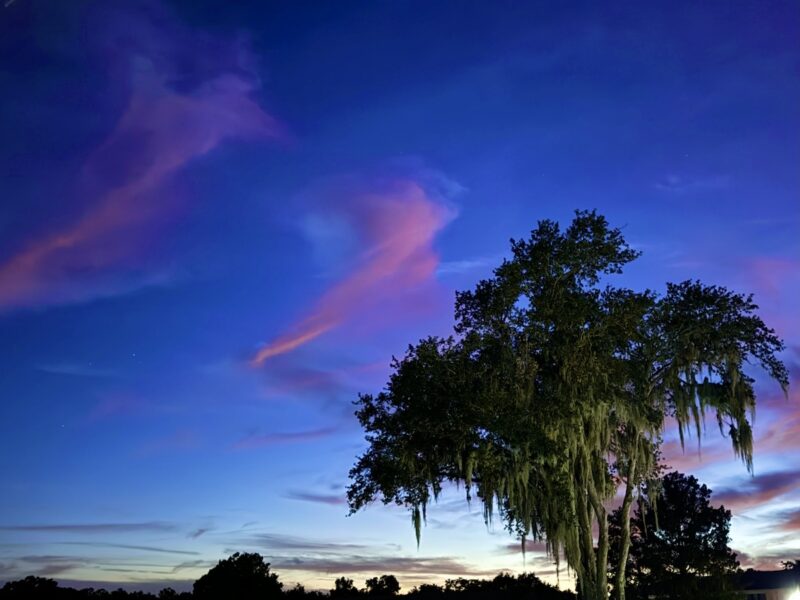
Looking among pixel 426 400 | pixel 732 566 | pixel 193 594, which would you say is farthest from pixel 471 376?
pixel 732 566

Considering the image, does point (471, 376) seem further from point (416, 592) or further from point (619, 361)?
point (416, 592)

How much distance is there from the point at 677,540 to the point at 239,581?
104ft

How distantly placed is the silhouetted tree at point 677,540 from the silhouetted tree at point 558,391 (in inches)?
983

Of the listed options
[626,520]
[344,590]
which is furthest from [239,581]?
[626,520]

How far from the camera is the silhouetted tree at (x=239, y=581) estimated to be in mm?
45812

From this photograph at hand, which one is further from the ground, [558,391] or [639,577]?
[558,391]

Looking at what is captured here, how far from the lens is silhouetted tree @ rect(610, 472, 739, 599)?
49.2 metres

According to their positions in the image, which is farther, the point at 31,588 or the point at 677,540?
the point at 677,540

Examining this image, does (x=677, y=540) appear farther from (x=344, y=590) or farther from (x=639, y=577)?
(x=344, y=590)

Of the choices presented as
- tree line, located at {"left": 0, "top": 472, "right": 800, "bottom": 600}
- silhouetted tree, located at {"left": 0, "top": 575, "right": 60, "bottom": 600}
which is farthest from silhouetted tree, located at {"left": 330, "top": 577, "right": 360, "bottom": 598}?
silhouetted tree, located at {"left": 0, "top": 575, "right": 60, "bottom": 600}

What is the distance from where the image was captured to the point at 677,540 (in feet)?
179

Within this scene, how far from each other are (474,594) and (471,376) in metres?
30.7

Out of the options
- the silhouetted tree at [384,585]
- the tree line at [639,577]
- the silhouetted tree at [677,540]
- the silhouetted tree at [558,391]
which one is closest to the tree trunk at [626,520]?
the silhouetted tree at [558,391]

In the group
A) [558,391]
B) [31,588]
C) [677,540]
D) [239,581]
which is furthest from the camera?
[677,540]
